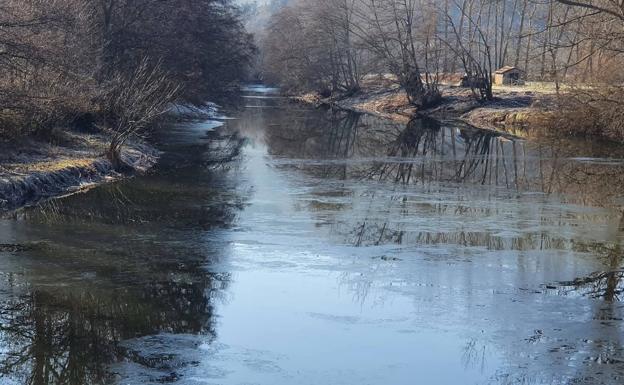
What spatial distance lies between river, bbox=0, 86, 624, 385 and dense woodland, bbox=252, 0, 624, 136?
5488mm

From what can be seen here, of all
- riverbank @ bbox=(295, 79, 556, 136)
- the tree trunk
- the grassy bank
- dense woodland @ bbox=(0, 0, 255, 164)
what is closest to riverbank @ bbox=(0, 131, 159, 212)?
dense woodland @ bbox=(0, 0, 255, 164)

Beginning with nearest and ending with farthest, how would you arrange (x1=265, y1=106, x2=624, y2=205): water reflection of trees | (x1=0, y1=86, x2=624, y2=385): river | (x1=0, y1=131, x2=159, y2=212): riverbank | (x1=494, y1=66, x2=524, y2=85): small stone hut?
(x1=0, y1=86, x2=624, y2=385): river, (x1=0, y1=131, x2=159, y2=212): riverbank, (x1=265, y1=106, x2=624, y2=205): water reflection of trees, (x1=494, y1=66, x2=524, y2=85): small stone hut

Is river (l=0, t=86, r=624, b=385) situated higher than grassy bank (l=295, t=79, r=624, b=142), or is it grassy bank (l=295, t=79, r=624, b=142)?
grassy bank (l=295, t=79, r=624, b=142)

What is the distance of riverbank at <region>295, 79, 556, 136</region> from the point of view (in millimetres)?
41719

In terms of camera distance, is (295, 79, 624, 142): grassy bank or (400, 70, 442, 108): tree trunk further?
(400, 70, 442, 108): tree trunk

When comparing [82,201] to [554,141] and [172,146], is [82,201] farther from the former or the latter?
[554,141]

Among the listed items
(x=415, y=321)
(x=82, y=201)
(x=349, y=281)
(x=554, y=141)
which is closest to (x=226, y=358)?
(x=415, y=321)

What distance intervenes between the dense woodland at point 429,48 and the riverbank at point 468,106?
108 cm

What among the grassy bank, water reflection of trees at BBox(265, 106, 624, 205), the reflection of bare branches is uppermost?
the grassy bank

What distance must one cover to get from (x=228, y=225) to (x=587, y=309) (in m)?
6.85

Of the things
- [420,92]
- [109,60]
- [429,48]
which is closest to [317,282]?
[109,60]

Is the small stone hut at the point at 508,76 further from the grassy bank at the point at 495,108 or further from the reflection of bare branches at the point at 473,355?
the reflection of bare branches at the point at 473,355

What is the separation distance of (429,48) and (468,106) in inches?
191

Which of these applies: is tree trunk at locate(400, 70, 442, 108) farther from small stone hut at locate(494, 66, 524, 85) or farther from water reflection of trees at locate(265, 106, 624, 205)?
small stone hut at locate(494, 66, 524, 85)
